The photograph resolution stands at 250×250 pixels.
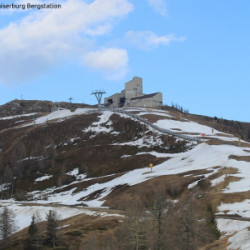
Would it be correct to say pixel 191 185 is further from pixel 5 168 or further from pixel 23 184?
pixel 5 168

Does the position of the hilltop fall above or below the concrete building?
below

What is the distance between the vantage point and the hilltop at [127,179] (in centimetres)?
4856

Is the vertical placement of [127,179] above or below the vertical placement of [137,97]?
below

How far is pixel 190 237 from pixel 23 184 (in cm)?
8348

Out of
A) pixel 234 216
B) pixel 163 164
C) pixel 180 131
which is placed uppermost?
pixel 180 131

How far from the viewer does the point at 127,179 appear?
95.4m

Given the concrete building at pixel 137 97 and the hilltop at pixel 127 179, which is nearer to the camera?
the hilltop at pixel 127 179

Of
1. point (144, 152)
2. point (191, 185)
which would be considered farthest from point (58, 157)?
point (191, 185)

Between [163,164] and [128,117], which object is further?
[128,117]

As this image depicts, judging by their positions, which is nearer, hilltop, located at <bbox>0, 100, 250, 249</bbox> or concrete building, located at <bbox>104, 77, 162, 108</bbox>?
hilltop, located at <bbox>0, 100, 250, 249</bbox>

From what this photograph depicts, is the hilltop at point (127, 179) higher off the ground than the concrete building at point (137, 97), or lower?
lower

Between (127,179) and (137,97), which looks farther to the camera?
(137,97)

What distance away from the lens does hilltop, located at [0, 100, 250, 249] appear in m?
48.6

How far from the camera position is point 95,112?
580 feet
